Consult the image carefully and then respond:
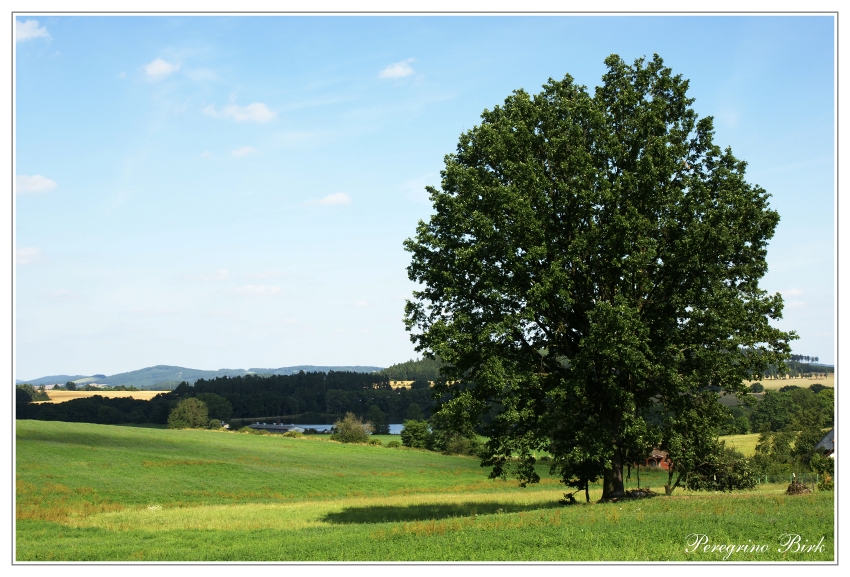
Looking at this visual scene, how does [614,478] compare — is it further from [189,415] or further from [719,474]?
[189,415]

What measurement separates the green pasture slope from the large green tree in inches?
169

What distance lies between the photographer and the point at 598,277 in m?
27.8

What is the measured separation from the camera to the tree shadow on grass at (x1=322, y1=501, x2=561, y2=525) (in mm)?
34500

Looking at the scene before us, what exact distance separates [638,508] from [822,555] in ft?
26.3

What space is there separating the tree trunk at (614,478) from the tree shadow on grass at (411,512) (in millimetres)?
4043

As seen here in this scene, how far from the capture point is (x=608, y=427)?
90.9 ft

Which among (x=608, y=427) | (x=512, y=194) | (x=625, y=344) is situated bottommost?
(x=608, y=427)

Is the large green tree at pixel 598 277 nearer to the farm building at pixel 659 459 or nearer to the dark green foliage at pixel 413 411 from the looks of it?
the farm building at pixel 659 459

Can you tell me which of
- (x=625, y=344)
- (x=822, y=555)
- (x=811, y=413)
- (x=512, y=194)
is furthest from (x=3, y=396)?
(x=811, y=413)

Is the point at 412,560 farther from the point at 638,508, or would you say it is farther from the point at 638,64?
the point at 638,64

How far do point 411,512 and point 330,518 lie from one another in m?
5.21

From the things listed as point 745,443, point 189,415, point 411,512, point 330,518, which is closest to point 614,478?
point 411,512

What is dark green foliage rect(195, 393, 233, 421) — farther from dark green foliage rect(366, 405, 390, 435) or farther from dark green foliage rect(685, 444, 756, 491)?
dark green foliage rect(685, 444, 756, 491)

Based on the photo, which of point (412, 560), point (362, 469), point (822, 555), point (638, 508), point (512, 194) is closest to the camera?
point (822, 555)
